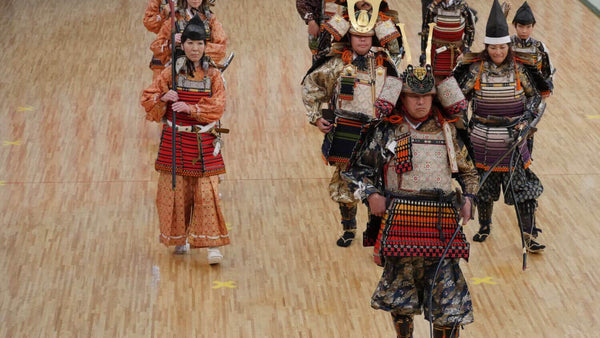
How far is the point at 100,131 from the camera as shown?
8.99 meters

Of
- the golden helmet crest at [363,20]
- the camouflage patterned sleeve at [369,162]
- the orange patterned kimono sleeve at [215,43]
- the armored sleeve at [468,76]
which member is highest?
the camouflage patterned sleeve at [369,162]

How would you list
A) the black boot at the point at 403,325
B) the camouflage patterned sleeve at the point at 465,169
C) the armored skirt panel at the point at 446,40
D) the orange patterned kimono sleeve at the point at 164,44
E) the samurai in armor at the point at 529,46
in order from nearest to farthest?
1. the camouflage patterned sleeve at the point at 465,169
2. the black boot at the point at 403,325
3. the samurai in armor at the point at 529,46
4. the orange patterned kimono sleeve at the point at 164,44
5. the armored skirt panel at the point at 446,40

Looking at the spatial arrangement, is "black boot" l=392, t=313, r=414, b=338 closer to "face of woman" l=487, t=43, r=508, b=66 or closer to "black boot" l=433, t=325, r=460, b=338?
"black boot" l=433, t=325, r=460, b=338

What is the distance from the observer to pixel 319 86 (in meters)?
6.43

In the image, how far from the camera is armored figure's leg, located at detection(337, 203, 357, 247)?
6.71 metres

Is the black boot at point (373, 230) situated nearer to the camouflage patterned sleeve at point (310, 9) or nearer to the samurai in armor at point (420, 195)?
the samurai in armor at point (420, 195)

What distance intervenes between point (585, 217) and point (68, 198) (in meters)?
3.83

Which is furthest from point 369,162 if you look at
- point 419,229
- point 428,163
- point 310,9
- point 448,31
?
point 310,9

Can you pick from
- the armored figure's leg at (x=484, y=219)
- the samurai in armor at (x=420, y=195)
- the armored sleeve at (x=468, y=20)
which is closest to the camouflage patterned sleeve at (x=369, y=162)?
the samurai in armor at (x=420, y=195)

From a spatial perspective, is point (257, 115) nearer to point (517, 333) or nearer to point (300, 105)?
point (300, 105)

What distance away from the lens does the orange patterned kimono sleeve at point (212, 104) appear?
6129mm

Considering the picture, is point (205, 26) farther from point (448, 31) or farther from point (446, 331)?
point (446, 331)

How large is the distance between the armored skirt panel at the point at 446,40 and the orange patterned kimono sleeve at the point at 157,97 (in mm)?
2766

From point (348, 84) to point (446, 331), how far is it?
1993 mm
